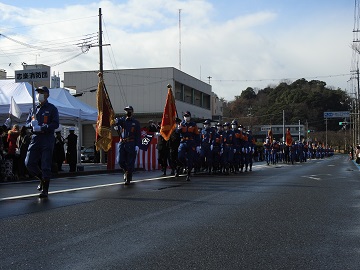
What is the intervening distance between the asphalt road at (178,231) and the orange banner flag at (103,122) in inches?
334

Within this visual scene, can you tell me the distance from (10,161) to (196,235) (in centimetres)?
1018

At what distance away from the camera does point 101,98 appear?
62.0 feet

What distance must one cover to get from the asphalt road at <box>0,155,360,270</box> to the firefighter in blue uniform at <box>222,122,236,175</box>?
9.16 metres

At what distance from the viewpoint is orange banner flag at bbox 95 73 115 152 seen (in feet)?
59.2

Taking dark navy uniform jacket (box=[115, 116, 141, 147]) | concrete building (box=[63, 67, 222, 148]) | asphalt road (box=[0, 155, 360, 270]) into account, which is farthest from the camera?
concrete building (box=[63, 67, 222, 148])

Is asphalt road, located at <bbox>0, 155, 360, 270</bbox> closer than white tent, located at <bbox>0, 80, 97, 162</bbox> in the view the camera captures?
Yes

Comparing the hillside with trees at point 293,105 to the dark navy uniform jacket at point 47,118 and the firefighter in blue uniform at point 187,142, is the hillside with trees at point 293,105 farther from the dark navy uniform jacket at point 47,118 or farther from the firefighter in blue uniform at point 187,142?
the dark navy uniform jacket at point 47,118

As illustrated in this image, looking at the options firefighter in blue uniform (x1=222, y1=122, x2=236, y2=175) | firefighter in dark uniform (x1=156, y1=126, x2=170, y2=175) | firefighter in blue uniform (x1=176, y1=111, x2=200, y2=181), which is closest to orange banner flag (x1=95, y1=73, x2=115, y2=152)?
firefighter in dark uniform (x1=156, y1=126, x2=170, y2=175)

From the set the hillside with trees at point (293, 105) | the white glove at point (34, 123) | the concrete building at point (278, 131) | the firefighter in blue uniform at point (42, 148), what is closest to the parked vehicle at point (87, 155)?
the firefighter in blue uniform at point (42, 148)

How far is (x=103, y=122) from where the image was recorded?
60.8 ft

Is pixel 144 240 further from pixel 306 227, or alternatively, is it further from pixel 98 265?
pixel 306 227

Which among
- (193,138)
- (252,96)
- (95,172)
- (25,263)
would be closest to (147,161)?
(95,172)

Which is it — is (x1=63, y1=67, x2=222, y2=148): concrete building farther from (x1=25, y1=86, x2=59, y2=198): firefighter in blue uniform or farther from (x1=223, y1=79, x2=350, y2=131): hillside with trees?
(x1=223, y1=79, x2=350, y2=131): hillside with trees

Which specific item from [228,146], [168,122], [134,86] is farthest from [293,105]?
[168,122]
